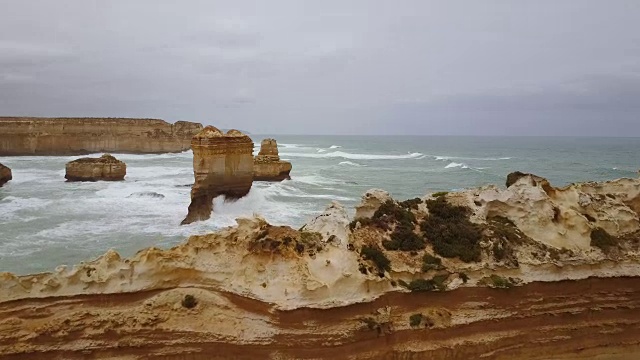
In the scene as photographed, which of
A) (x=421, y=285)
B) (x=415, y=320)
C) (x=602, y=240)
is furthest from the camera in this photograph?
(x=602, y=240)

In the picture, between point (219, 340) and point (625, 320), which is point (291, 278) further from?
point (625, 320)

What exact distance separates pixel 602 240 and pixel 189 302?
716cm

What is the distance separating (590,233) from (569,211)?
514mm

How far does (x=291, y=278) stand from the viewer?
6879 millimetres

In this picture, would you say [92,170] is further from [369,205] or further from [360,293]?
[360,293]

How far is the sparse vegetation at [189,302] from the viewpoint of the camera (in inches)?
262

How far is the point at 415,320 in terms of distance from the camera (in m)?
7.05

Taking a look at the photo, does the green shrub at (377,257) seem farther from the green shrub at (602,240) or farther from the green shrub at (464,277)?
the green shrub at (602,240)

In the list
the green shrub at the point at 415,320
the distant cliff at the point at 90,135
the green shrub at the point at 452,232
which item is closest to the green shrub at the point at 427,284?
the green shrub at the point at 415,320

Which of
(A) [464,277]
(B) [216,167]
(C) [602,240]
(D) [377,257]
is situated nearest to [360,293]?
(D) [377,257]

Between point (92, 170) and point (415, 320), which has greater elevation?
point (92, 170)

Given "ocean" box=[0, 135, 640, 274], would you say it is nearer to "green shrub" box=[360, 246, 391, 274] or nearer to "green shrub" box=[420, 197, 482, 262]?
"green shrub" box=[360, 246, 391, 274]

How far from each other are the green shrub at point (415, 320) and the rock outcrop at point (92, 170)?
31548mm

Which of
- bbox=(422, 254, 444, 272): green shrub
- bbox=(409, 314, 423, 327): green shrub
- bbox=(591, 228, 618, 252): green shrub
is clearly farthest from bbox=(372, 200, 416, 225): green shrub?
bbox=(591, 228, 618, 252): green shrub
